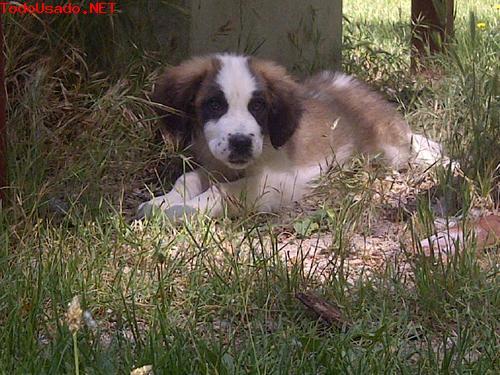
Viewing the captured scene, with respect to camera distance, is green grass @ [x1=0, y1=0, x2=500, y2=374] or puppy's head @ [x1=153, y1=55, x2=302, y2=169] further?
puppy's head @ [x1=153, y1=55, x2=302, y2=169]

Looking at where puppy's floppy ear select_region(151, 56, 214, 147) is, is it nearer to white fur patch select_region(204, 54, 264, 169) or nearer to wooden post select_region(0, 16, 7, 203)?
white fur patch select_region(204, 54, 264, 169)

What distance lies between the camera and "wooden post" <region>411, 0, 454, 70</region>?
5523mm

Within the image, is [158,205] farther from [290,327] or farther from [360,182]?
[290,327]

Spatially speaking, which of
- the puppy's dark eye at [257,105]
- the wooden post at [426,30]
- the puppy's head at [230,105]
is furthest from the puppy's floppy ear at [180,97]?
the wooden post at [426,30]

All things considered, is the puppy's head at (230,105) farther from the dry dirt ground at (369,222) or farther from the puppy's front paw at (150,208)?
the puppy's front paw at (150,208)

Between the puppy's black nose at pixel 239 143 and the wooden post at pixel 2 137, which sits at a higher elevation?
the wooden post at pixel 2 137

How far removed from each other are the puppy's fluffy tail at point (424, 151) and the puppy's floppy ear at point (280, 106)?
550mm

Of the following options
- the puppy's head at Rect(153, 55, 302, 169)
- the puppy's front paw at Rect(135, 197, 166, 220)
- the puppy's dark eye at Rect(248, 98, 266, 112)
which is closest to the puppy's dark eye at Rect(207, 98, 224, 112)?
the puppy's head at Rect(153, 55, 302, 169)

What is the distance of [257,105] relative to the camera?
4.20 metres

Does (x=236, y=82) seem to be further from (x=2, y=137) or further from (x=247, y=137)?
(x=2, y=137)

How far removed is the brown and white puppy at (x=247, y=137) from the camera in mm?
4027

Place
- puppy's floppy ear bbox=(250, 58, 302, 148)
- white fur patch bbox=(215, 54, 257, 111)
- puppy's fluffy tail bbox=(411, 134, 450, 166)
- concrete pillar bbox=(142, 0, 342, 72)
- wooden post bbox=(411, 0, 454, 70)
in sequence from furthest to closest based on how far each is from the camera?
wooden post bbox=(411, 0, 454, 70) < concrete pillar bbox=(142, 0, 342, 72) < puppy's fluffy tail bbox=(411, 134, 450, 166) < puppy's floppy ear bbox=(250, 58, 302, 148) < white fur patch bbox=(215, 54, 257, 111)

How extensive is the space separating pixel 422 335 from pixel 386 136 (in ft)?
7.15

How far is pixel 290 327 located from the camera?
2.74 m
